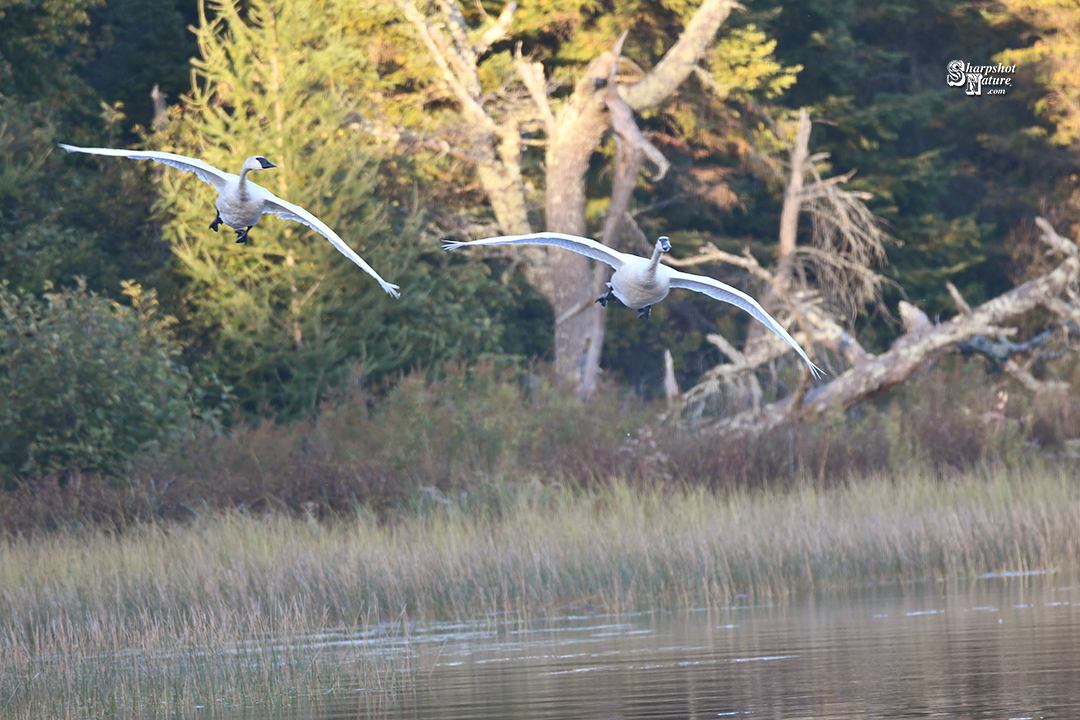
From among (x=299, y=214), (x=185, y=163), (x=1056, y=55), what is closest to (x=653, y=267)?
(x=299, y=214)

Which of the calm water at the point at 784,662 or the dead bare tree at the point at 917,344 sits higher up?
the dead bare tree at the point at 917,344

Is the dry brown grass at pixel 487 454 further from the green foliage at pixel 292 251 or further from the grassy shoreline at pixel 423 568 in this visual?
the green foliage at pixel 292 251

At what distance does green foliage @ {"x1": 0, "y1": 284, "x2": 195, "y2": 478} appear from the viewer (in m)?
15.2

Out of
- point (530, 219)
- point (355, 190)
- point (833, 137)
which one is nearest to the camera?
point (355, 190)

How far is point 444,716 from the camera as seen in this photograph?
7.51 metres

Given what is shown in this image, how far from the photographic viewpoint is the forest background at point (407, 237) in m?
15.7

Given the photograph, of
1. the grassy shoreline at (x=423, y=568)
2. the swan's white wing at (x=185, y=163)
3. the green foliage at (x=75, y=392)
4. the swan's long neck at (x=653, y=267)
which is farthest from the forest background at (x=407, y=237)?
the swan's long neck at (x=653, y=267)

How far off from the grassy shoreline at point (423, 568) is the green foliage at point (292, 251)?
19.5 ft

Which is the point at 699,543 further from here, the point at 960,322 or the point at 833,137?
the point at 833,137

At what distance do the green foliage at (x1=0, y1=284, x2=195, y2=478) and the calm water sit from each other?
254 inches

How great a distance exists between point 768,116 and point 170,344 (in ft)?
37.9

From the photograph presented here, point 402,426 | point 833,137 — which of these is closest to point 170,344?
point 402,426

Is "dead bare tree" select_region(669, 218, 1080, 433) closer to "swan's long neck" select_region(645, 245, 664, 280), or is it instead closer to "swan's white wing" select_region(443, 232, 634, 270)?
"swan's white wing" select_region(443, 232, 634, 270)

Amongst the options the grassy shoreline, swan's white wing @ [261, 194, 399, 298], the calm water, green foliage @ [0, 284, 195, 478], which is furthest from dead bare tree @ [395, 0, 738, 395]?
swan's white wing @ [261, 194, 399, 298]
